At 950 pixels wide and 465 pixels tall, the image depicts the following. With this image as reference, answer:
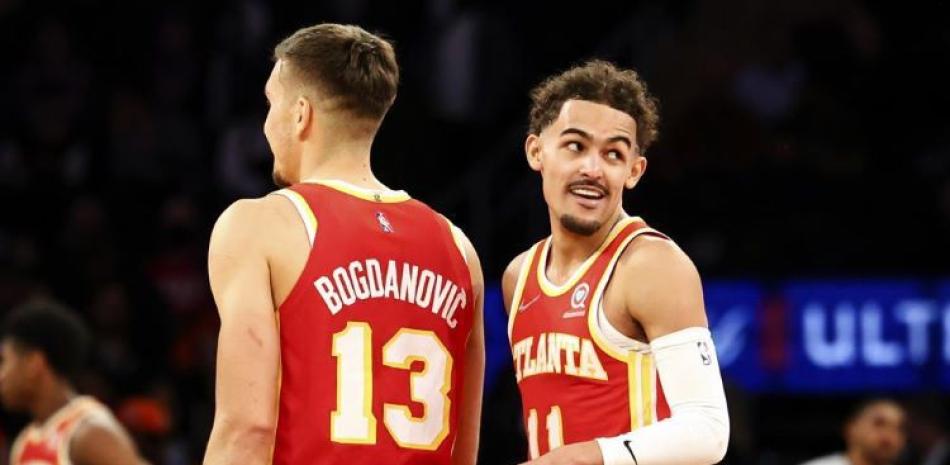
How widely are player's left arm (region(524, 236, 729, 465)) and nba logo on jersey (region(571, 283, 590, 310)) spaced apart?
0.50 ft

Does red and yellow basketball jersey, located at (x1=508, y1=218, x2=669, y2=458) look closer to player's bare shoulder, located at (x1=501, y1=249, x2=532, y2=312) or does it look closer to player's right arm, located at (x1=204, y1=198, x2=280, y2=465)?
player's bare shoulder, located at (x1=501, y1=249, x2=532, y2=312)

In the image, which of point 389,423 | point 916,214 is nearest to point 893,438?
point 916,214

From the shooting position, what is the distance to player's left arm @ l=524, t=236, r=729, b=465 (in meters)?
4.19

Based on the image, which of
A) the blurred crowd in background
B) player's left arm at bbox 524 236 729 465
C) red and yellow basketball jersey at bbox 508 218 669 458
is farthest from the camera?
the blurred crowd in background

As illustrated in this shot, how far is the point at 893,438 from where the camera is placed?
9547 mm

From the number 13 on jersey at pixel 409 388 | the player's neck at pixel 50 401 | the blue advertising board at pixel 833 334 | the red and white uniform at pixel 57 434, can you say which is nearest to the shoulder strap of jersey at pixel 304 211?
the number 13 on jersey at pixel 409 388

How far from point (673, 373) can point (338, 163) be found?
100 centimetres

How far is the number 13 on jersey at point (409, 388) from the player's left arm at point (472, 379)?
23cm

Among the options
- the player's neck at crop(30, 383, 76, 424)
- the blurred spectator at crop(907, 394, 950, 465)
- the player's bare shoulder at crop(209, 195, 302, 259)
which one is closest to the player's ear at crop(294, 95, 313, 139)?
the player's bare shoulder at crop(209, 195, 302, 259)

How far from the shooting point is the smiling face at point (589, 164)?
4684mm

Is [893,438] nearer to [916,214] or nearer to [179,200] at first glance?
[916,214]

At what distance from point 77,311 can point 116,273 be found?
37 cm

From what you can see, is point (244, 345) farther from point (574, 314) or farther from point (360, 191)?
point (574, 314)

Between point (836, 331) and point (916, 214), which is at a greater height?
point (916, 214)
